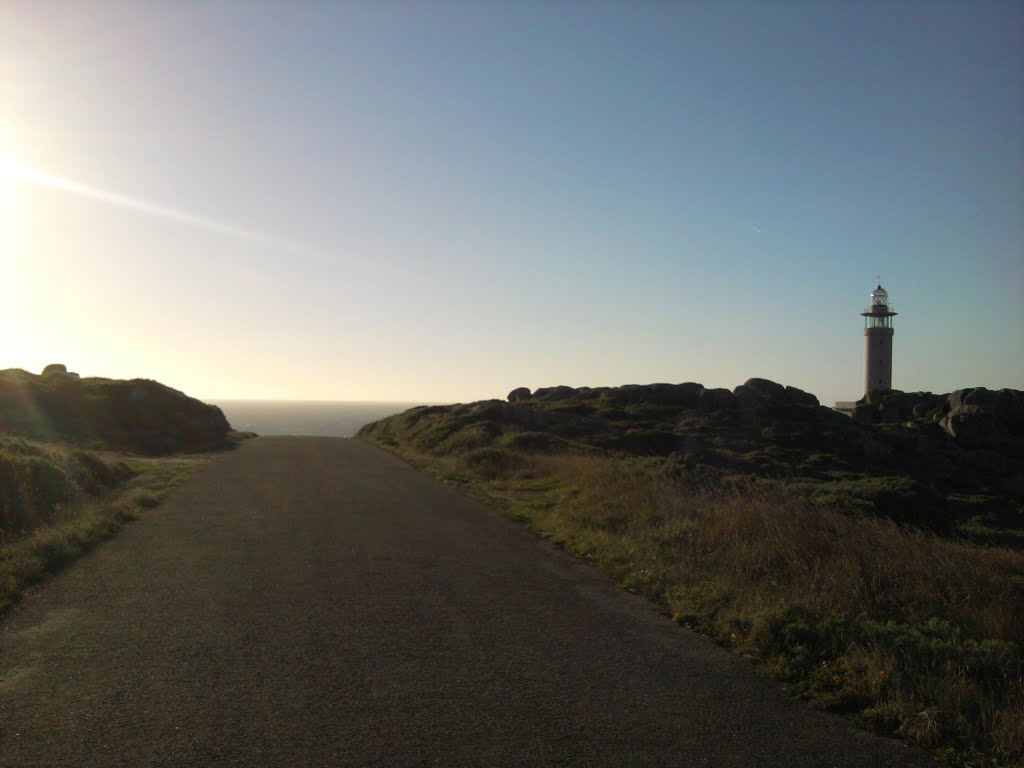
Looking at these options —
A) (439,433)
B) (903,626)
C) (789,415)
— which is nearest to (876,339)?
(789,415)

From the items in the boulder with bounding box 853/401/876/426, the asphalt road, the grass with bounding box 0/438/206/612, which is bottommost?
the asphalt road

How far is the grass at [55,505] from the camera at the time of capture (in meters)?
9.28

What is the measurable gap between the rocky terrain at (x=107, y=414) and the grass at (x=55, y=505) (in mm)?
14218

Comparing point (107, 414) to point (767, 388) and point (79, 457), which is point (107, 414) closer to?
point (79, 457)

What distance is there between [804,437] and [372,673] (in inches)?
1642

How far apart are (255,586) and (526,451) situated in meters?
21.1

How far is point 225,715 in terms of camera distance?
5.09 meters

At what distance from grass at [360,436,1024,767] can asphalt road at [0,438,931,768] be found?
0.38 meters

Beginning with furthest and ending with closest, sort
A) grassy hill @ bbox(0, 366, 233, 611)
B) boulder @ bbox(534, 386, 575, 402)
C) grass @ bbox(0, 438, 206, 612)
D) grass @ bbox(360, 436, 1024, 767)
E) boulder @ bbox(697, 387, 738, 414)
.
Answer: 1. boulder @ bbox(534, 386, 575, 402)
2. boulder @ bbox(697, 387, 738, 414)
3. grassy hill @ bbox(0, 366, 233, 611)
4. grass @ bbox(0, 438, 206, 612)
5. grass @ bbox(360, 436, 1024, 767)

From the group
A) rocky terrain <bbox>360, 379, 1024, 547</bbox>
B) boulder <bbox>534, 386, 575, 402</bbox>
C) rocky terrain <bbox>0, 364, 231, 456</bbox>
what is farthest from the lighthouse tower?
rocky terrain <bbox>0, 364, 231, 456</bbox>

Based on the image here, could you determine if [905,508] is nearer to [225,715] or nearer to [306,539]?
[306,539]

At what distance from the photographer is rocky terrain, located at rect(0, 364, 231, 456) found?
108ft

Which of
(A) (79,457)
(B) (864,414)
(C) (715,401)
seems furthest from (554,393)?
(A) (79,457)

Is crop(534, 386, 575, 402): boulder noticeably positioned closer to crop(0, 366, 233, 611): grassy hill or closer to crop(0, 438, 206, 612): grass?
crop(0, 366, 233, 611): grassy hill
